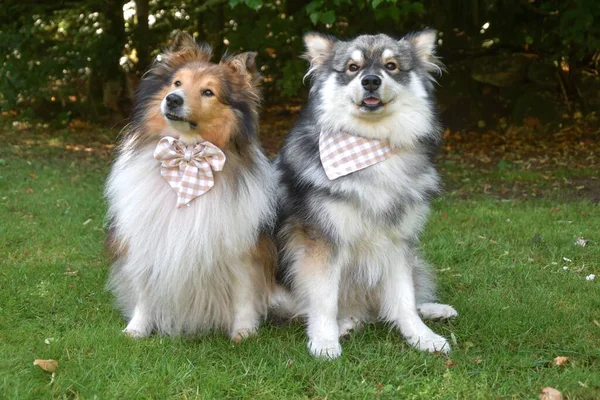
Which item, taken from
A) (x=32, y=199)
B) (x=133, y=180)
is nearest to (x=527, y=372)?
(x=133, y=180)

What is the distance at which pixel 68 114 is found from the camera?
40.0 ft

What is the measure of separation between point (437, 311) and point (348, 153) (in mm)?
1193

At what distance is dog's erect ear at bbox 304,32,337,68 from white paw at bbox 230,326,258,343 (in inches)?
59.6

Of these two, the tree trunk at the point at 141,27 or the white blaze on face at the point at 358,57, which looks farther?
the tree trunk at the point at 141,27

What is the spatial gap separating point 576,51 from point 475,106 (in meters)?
1.78

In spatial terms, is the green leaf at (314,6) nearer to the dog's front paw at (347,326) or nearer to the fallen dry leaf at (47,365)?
the dog's front paw at (347,326)

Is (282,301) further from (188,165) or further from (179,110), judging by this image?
(179,110)

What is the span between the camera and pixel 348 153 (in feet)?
11.6

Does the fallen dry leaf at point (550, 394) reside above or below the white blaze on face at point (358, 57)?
below

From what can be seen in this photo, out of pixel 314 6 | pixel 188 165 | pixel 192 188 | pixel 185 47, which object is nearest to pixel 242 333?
pixel 192 188

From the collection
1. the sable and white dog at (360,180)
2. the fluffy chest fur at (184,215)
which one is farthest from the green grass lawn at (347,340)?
the fluffy chest fur at (184,215)

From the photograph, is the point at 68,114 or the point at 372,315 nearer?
the point at 372,315

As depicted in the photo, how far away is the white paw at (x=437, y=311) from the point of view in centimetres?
404

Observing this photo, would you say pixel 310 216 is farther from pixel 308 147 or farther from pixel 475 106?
pixel 475 106
